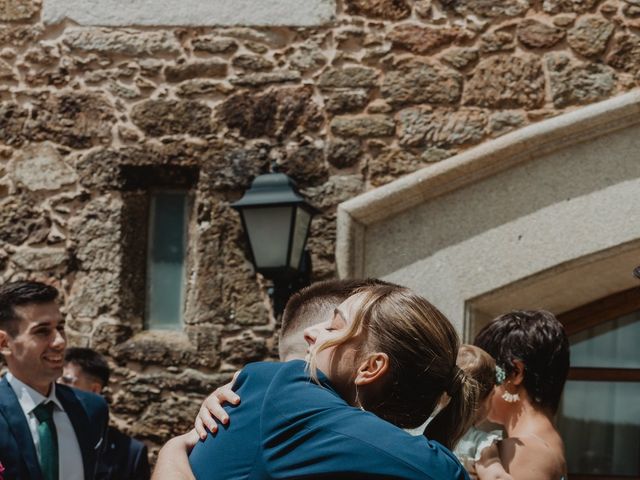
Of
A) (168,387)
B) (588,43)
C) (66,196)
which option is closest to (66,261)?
(66,196)

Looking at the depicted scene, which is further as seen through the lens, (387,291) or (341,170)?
(341,170)

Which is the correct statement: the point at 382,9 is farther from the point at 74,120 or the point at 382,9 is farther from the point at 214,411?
the point at 214,411

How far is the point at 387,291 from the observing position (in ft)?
6.15

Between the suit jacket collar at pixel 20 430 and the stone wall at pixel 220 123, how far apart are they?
1456 millimetres

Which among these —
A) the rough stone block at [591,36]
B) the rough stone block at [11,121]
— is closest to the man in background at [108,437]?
the rough stone block at [11,121]

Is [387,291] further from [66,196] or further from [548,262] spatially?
[66,196]

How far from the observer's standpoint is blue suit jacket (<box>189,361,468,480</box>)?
1675 millimetres

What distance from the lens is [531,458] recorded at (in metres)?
2.84

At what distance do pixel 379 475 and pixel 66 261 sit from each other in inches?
150

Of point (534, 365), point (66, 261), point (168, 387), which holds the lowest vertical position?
point (168, 387)

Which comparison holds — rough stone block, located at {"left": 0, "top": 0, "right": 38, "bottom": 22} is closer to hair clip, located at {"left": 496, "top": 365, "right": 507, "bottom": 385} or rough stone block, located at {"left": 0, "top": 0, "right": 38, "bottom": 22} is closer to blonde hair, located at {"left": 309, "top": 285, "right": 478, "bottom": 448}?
hair clip, located at {"left": 496, "top": 365, "right": 507, "bottom": 385}

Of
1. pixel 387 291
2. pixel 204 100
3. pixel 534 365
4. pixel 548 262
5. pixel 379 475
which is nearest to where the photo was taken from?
pixel 379 475

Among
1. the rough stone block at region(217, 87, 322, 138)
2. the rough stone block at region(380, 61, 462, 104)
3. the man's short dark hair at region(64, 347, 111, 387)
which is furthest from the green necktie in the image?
the rough stone block at region(380, 61, 462, 104)

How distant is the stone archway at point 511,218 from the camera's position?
15.9ft
